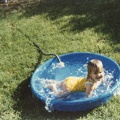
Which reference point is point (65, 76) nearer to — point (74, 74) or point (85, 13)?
point (74, 74)

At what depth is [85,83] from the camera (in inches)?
163

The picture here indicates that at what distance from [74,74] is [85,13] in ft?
6.46

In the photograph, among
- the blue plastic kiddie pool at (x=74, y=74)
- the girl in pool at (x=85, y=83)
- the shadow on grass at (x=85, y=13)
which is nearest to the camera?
the blue plastic kiddie pool at (x=74, y=74)

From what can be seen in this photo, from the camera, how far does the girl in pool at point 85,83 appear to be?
13.1 feet

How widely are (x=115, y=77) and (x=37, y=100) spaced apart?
103 centimetres

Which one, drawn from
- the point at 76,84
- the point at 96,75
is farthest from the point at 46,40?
the point at 96,75

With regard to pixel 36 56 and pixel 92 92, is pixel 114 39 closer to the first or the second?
pixel 36 56

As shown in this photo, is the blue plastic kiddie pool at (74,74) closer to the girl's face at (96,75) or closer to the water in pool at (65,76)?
the water in pool at (65,76)

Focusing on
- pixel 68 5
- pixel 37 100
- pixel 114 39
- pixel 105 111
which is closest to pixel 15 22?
pixel 68 5

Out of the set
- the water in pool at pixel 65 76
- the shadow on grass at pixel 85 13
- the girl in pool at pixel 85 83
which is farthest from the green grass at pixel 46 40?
the girl in pool at pixel 85 83

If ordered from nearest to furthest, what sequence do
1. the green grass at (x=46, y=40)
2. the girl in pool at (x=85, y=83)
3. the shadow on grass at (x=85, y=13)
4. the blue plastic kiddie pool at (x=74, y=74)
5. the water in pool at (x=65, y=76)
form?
the blue plastic kiddie pool at (x=74, y=74)
the girl in pool at (x=85, y=83)
the green grass at (x=46, y=40)
the water in pool at (x=65, y=76)
the shadow on grass at (x=85, y=13)

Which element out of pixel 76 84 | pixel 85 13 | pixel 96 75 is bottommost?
pixel 85 13

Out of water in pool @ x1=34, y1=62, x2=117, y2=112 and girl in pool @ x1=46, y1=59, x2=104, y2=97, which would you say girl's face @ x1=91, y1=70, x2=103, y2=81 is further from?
water in pool @ x1=34, y1=62, x2=117, y2=112

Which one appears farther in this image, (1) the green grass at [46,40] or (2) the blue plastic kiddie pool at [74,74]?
(1) the green grass at [46,40]
